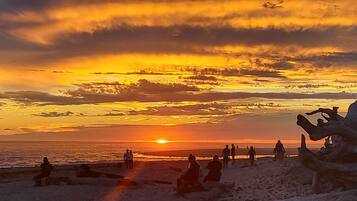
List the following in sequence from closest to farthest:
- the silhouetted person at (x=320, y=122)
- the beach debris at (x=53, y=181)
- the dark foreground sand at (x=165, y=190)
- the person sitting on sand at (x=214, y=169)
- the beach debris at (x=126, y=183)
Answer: the silhouetted person at (x=320, y=122)
the dark foreground sand at (x=165, y=190)
the person sitting on sand at (x=214, y=169)
the beach debris at (x=53, y=181)
the beach debris at (x=126, y=183)

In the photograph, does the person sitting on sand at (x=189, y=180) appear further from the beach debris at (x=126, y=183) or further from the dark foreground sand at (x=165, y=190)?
the beach debris at (x=126, y=183)

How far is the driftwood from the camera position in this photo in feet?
57.3

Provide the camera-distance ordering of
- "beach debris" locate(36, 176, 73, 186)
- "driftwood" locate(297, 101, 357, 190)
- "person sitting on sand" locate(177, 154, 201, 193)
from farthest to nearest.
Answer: "beach debris" locate(36, 176, 73, 186) → "person sitting on sand" locate(177, 154, 201, 193) → "driftwood" locate(297, 101, 357, 190)

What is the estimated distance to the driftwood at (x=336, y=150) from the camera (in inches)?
688

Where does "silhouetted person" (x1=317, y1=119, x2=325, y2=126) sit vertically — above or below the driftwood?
above

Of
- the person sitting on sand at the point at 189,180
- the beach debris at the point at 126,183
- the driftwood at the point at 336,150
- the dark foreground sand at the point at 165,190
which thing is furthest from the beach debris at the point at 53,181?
the driftwood at the point at 336,150

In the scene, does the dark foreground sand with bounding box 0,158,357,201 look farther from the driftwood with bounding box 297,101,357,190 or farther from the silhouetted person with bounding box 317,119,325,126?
the silhouetted person with bounding box 317,119,325,126

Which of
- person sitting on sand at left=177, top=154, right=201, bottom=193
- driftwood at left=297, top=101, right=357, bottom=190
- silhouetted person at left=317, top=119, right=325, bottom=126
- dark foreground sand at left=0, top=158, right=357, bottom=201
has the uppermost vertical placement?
silhouetted person at left=317, top=119, right=325, bottom=126

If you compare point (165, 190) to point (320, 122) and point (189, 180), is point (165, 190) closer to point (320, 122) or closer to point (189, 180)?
point (189, 180)

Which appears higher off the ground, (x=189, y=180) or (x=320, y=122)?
(x=320, y=122)

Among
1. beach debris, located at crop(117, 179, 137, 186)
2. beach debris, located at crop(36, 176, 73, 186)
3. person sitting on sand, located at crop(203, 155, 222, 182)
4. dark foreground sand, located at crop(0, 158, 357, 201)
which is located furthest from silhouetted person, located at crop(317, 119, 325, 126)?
beach debris, located at crop(36, 176, 73, 186)

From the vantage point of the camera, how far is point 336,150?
19.1 m

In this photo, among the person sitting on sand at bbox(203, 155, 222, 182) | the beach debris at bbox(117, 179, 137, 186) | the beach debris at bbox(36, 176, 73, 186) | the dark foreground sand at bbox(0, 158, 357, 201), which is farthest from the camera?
the beach debris at bbox(117, 179, 137, 186)

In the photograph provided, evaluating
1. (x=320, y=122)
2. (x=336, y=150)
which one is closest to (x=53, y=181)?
(x=336, y=150)
